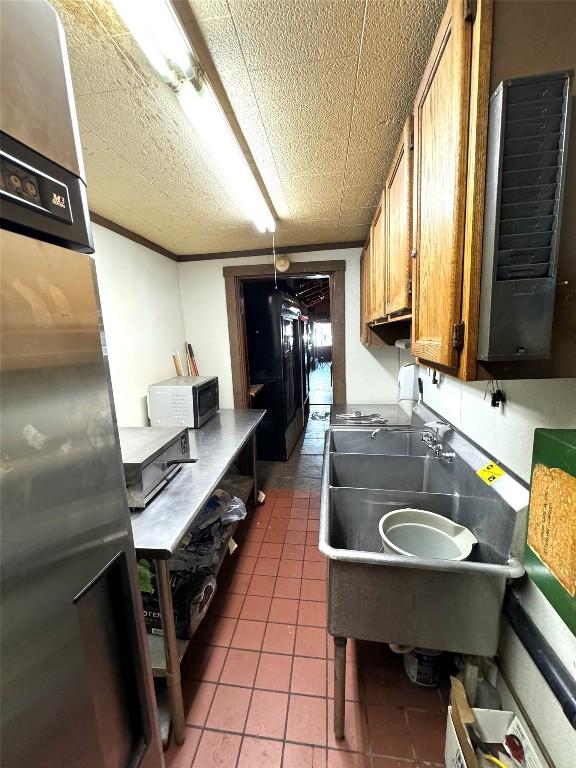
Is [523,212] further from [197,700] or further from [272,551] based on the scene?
[272,551]

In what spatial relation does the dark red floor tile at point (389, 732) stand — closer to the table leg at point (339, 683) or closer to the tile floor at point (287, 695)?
the tile floor at point (287, 695)

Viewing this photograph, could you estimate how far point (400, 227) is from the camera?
52.1 inches

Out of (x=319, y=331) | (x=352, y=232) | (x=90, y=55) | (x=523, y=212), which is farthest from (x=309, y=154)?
(x=319, y=331)

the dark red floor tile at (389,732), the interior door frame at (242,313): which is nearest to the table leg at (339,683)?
the dark red floor tile at (389,732)

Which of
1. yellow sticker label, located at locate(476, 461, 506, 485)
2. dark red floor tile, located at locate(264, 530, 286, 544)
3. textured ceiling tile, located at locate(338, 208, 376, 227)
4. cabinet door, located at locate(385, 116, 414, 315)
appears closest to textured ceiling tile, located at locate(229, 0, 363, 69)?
cabinet door, located at locate(385, 116, 414, 315)

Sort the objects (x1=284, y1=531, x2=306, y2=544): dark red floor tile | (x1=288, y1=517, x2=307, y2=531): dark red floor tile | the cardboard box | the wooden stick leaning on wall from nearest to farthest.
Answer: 1. the cardboard box
2. (x1=284, y1=531, x2=306, y2=544): dark red floor tile
3. (x1=288, y1=517, x2=307, y2=531): dark red floor tile
4. the wooden stick leaning on wall

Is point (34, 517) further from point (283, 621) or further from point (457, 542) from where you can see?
point (283, 621)

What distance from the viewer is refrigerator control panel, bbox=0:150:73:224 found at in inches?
17.2

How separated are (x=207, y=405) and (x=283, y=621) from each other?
1.66 m

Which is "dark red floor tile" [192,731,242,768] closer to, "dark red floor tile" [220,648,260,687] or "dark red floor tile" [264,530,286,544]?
"dark red floor tile" [220,648,260,687]

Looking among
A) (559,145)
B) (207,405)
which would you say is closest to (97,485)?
(559,145)

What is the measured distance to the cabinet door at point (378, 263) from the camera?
173 centimetres

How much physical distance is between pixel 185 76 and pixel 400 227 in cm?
92

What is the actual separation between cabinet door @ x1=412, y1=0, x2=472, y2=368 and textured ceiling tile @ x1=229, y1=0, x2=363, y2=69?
26cm
